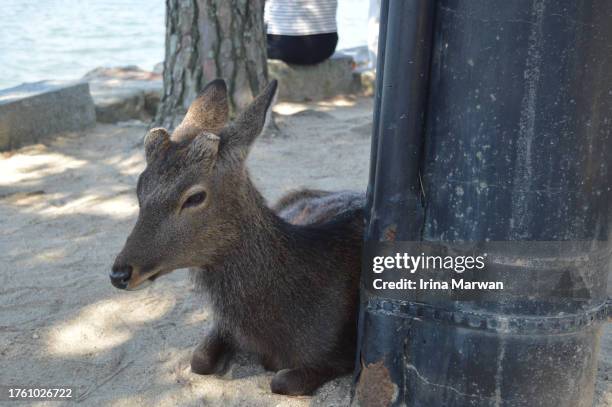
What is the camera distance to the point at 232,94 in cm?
743

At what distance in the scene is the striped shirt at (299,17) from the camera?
9.57 metres

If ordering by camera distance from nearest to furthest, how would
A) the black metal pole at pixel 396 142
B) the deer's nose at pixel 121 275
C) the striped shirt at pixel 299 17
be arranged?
the black metal pole at pixel 396 142 < the deer's nose at pixel 121 275 < the striped shirt at pixel 299 17

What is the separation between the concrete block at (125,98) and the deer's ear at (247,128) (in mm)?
5440

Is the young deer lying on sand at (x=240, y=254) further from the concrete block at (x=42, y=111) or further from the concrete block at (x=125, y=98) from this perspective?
the concrete block at (x=125, y=98)

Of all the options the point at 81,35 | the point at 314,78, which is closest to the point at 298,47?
the point at 314,78

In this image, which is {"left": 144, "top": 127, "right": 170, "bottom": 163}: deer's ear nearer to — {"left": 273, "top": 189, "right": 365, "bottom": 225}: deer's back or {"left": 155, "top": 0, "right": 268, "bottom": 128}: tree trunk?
{"left": 273, "top": 189, "right": 365, "bottom": 225}: deer's back

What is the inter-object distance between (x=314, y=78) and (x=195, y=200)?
696cm

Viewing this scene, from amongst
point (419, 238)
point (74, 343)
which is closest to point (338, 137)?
point (74, 343)

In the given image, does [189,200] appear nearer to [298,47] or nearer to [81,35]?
[298,47]

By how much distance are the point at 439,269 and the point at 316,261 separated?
0.76 m

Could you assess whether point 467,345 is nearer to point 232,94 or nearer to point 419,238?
point 419,238

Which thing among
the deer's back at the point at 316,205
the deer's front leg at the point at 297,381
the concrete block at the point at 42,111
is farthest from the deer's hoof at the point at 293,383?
the concrete block at the point at 42,111

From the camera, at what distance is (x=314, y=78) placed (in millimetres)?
10000

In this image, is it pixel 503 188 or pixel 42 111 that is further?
pixel 42 111
